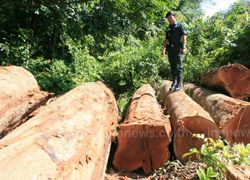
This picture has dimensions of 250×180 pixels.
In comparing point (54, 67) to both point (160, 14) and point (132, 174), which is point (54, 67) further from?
point (132, 174)

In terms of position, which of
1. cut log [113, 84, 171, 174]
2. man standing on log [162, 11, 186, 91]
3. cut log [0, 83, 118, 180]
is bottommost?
cut log [113, 84, 171, 174]

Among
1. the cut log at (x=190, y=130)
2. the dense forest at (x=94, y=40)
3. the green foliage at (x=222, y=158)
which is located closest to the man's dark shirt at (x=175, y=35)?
the dense forest at (x=94, y=40)

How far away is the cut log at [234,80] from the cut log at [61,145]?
9.67 ft

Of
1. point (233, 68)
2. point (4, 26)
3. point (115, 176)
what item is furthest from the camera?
point (4, 26)

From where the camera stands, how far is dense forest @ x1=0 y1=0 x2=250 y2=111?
929cm

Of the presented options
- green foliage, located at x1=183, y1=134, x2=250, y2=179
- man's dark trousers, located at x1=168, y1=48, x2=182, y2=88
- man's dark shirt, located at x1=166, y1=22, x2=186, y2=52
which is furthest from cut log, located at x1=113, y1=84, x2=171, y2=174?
man's dark shirt, located at x1=166, y1=22, x2=186, y2=52

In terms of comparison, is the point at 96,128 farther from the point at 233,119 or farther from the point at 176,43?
the point at 176,43

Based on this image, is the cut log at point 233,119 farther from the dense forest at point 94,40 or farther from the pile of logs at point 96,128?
the dense forest at point 94,40

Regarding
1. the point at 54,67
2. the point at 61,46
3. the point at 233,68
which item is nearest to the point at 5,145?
the point at 233,68

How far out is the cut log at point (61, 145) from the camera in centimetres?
238

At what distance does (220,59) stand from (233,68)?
333 centimetres

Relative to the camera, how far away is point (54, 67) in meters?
9.85

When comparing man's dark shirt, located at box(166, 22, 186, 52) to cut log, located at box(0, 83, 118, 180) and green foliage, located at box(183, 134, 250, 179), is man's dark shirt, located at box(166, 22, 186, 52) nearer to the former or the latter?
cut log, located at box(0, 83, 118, 180)

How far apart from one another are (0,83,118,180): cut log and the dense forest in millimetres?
3823
